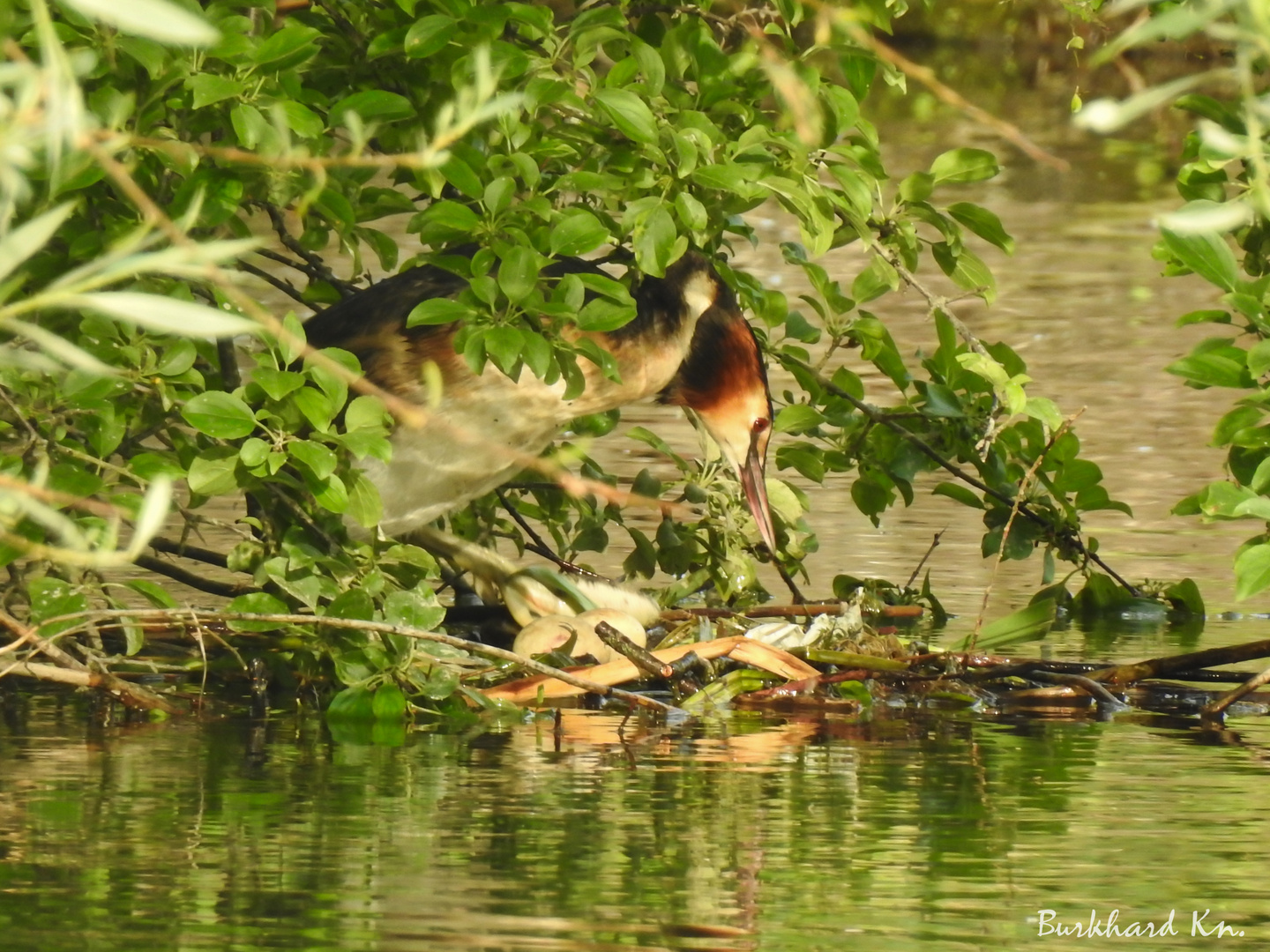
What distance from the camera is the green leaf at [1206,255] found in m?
4.99

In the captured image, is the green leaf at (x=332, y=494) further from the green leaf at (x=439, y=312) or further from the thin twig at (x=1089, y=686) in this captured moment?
the thin twig at (x=1089, y=686)

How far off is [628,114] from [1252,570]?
1.60 m

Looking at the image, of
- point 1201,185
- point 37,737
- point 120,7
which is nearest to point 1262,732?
point 1201,185

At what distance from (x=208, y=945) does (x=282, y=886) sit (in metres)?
0.34

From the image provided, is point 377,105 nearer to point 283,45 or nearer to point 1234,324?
point 283,45

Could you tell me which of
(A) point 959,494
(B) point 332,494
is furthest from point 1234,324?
(B) point 332,494

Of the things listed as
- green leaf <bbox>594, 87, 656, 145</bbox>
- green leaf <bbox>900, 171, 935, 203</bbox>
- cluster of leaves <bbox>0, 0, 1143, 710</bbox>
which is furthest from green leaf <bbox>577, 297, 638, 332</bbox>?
green leaf <bbox>900, 171, 935, 203</bbox>

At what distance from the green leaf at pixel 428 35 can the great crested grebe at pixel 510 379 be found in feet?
2.42

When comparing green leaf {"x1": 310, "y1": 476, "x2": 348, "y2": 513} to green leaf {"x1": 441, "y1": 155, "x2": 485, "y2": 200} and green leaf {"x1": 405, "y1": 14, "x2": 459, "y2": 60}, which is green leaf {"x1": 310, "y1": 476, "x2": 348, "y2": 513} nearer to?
green leaf {"x1": 441, "y1": 155, "x2": 485, "y2": 200}

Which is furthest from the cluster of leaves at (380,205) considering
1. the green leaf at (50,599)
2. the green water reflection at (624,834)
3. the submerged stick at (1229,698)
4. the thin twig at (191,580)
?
the submerged stick at (1229,698)

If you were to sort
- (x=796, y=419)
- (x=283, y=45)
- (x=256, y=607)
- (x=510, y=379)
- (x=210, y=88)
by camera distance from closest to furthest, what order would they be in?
(x=210, y=88) → (x=283, y=45) → (x=256, y=607) → (x=510, y=379) → (x=796, y=419)

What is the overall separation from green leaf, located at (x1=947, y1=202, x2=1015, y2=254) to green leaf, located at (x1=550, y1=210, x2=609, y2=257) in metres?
1.21

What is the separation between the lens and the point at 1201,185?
5.46 m

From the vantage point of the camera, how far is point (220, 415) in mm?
4625
